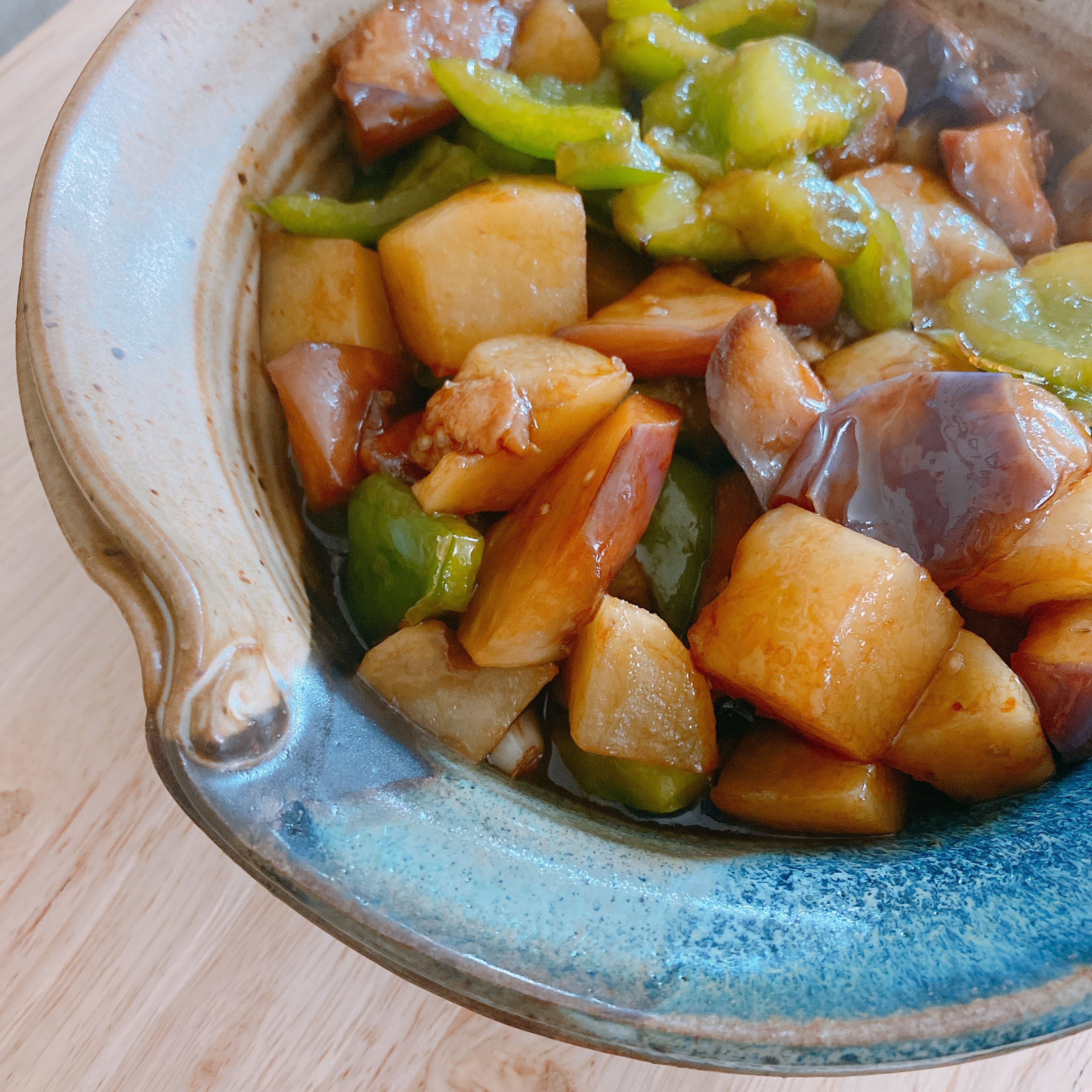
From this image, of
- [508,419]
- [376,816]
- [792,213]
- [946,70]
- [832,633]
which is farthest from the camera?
[946,70]

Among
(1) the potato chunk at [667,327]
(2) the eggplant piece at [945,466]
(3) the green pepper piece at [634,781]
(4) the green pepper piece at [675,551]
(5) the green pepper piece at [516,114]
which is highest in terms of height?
(5) the green pepper piece at [516,114]

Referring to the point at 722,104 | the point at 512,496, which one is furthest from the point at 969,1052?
the point at 722,104

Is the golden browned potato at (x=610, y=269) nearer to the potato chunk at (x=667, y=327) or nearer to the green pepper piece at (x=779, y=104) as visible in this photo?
the potato chunk at (x=667, y=327)

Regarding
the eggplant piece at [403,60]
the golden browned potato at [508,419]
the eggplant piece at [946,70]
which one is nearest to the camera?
the golden browned potato at [508,419]

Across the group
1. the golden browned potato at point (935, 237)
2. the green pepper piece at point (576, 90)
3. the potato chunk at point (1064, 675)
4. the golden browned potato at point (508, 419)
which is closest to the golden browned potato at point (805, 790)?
the potato chunk at point (1064, 675)

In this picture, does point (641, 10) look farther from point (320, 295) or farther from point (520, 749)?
point (520, 749)

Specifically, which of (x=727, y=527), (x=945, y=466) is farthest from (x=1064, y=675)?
(x=727, y=527)

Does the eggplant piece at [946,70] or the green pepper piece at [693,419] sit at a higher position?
the eggplant piece at [946,70]

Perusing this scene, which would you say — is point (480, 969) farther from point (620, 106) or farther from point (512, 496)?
point (620, 106)
